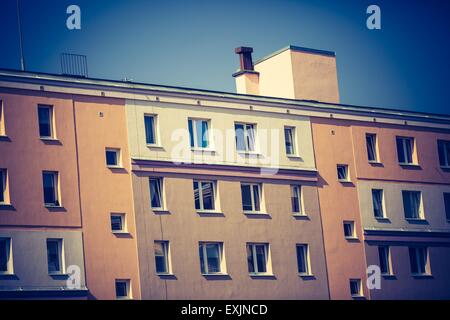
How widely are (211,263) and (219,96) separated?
980 centimetres

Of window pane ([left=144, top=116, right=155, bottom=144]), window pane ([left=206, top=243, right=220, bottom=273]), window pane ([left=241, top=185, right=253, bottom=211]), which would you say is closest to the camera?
window pane ([left=144, top=116, right=155, bottom=144])

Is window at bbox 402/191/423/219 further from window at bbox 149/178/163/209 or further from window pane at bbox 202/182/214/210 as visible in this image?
window at bbox 149/178/163/209

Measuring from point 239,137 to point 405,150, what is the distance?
14.1 m

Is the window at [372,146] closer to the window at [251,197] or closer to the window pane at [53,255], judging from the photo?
the window at [251,197]

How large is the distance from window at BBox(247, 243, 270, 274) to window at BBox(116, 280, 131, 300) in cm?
788

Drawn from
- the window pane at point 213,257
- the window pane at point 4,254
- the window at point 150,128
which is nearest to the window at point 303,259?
the window pane at point 213,257

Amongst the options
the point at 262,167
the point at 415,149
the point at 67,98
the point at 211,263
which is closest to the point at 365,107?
the point at 415,149

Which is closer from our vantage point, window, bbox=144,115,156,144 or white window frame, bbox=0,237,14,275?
white window frame, bbox=0,237,14,275

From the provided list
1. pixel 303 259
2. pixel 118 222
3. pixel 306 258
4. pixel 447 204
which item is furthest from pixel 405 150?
pixel 118 222

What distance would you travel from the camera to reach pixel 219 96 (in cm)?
5609

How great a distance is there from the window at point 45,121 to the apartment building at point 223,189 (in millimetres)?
77

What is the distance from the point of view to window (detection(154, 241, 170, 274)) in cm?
5162

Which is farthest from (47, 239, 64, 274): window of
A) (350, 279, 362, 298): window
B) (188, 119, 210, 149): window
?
(350, 279, 362, 298): window

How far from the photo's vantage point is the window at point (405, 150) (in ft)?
212
